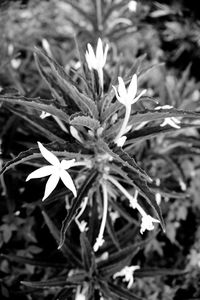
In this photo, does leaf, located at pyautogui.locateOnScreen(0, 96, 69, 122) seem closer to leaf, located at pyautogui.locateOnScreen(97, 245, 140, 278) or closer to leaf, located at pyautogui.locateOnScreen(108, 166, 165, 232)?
leaf, located at pyautogui.locateOnScreen(108, 166, 165, 232)

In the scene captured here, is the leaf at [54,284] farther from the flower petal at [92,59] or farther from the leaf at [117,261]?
the flower petal at [92,59]

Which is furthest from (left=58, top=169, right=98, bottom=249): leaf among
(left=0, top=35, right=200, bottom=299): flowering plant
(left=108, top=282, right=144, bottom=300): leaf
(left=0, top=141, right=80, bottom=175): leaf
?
(left=108, top=282, right=144, bottom=300): leaf

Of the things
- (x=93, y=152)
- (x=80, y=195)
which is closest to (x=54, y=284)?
(x=80, y=195)

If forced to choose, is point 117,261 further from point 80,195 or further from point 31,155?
point 31,155

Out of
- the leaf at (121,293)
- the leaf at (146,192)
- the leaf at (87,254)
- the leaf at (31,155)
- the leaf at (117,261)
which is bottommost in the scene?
the leaf at (121,293)

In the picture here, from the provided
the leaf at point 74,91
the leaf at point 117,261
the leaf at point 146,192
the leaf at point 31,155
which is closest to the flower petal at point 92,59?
the leaf at point 74,91

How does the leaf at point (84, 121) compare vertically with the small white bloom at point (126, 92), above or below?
below
